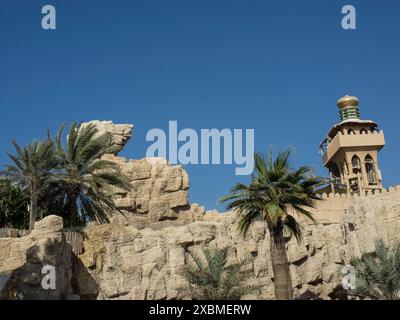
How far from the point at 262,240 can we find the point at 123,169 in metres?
14.6

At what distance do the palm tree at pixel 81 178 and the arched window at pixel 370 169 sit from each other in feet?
99.3

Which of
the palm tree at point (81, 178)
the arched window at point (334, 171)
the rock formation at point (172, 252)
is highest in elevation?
the arched window at point (334, 171)

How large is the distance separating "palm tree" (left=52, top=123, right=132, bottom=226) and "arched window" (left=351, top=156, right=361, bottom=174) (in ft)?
95.8

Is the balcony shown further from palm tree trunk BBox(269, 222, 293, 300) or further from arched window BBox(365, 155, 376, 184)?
palm tree trunk BBox(269, 222, 293, 300)

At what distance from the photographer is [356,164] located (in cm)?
4881

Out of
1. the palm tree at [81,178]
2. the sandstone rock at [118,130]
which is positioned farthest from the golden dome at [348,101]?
the palm tree at [81,178]

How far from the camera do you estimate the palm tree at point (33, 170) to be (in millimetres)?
24188

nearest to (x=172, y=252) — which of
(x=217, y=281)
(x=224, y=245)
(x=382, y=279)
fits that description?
(x=224, y=245)

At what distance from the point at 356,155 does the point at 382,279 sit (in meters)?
31.3

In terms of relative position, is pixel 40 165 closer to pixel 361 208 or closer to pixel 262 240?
pixel 262 240

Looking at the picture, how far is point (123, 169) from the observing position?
42062mm

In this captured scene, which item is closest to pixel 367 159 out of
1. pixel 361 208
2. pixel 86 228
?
pixel 361 208

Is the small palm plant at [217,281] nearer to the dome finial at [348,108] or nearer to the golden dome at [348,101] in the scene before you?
the dome finial at [348,108]
